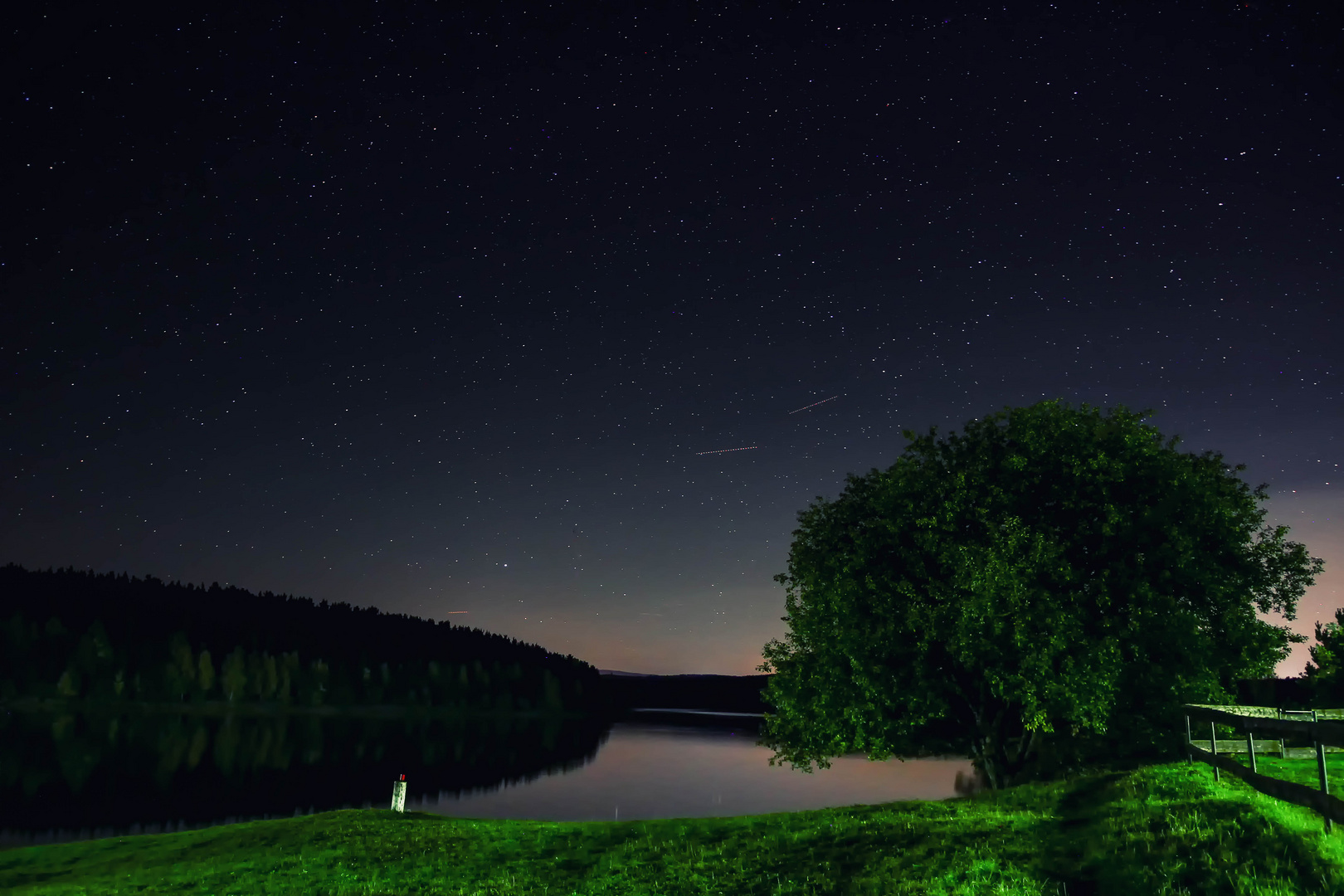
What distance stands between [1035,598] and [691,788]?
252 ft

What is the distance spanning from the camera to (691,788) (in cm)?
9819

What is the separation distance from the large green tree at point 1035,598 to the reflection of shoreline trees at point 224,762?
55.6 meters

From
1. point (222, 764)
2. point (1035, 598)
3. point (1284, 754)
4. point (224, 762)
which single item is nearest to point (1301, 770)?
point (1284, 754)

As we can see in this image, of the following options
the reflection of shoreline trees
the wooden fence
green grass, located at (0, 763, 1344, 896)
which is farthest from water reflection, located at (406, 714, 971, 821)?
the wooden fence

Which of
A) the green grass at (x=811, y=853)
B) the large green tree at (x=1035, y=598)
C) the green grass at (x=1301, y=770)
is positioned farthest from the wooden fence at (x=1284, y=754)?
the large green tree at (x=1035, y=598)

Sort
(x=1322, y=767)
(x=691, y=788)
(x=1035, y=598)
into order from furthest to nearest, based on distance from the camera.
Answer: (x=691, y=788) < (x=1035, y=598) < (x=1322, y=767)

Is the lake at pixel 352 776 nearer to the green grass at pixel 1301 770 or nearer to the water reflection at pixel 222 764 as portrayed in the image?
the water reflection at pixel 222 764

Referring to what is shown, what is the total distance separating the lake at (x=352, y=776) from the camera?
228 ft

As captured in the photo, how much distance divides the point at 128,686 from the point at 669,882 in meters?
189

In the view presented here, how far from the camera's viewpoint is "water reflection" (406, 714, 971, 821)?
7769cm

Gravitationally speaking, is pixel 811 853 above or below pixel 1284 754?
below

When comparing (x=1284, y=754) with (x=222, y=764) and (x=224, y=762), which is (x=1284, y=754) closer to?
(x=222, y=764)

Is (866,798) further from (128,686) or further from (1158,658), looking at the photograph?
(128,686)

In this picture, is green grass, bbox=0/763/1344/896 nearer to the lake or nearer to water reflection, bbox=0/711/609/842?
the lake
